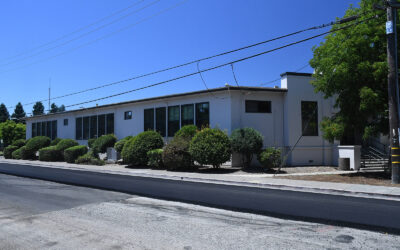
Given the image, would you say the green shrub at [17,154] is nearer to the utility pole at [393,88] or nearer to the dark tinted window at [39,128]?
the dark tinted window at [39,128]

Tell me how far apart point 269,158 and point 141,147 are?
8163 millimetres

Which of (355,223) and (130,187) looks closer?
(355,223)

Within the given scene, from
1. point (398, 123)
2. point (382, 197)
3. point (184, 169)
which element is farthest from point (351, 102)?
point (184, 169)

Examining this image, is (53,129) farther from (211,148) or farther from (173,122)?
(211,148)

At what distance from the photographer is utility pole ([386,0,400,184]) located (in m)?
12.8

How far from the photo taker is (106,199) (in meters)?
9.52

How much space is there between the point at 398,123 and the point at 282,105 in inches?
336

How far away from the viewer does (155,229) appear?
20.4 feet

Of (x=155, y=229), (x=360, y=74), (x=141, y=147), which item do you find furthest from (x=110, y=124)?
(x=155, y=229)

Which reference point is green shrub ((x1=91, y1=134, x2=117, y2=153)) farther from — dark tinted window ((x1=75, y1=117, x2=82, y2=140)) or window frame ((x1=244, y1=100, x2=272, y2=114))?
window frame ((x1=244, y1=100, x2=272, y2=114))

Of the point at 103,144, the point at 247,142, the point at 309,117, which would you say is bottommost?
the point at 103,144

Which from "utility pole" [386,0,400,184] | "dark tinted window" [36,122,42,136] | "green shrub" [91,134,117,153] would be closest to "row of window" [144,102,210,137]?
"green shrub" [91,134,117,153]

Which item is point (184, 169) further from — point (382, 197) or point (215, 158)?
point (382, 197)

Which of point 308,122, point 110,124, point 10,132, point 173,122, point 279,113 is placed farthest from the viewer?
point 10,132
